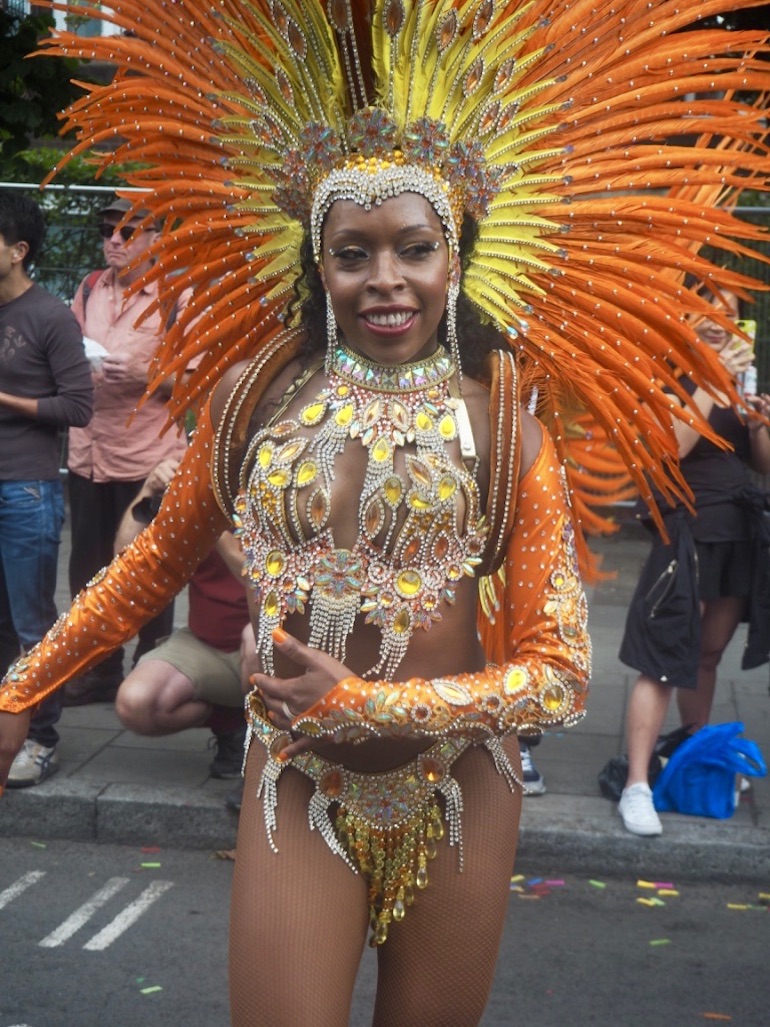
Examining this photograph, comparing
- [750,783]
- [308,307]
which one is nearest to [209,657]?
[750,783]

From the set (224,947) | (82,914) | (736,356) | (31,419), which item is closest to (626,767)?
(736,356)

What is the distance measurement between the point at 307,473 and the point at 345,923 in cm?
76

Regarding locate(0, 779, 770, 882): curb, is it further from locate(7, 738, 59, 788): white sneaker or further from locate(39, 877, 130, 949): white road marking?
locate(39, 877, 130, 949): white road marking

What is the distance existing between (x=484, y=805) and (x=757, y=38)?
5.11ft

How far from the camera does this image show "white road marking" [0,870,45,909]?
4.69 meters

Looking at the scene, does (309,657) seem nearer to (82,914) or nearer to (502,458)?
(502,458)

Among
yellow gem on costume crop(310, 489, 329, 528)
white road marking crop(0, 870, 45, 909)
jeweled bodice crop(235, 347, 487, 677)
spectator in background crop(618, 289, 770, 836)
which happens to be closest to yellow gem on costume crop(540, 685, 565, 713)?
jeweled bodice crop(235, 347, 487, 677)

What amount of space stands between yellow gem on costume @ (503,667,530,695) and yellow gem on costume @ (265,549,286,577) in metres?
0.46

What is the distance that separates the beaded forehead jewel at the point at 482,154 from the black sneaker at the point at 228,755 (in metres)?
2.64

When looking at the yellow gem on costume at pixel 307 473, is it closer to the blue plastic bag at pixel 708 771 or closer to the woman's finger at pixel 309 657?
the woman's finger at pixel 309 657

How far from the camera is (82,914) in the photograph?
15.0ft

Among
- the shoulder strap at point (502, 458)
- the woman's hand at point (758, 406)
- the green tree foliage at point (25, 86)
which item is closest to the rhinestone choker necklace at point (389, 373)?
the shoulder strap at point (502, 458)

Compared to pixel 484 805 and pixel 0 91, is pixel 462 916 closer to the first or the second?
pixel 484 805

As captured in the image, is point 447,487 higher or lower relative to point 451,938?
higher
